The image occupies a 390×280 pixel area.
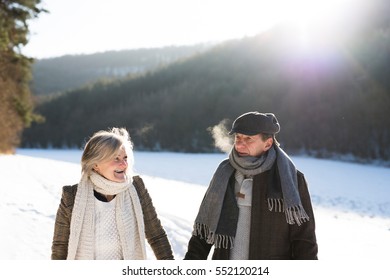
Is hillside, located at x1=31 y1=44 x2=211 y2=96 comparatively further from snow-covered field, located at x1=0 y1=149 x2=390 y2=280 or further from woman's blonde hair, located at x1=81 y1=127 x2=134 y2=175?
woman's blonde hair, located at x1=81 y1=127 x2=134 y2=175

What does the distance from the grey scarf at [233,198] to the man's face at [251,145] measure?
1.4 inches

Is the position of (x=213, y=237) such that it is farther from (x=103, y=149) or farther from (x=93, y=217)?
(x=103, y=149)

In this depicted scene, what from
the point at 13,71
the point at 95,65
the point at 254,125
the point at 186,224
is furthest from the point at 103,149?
the point at 95,65

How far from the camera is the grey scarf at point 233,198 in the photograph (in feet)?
8.21

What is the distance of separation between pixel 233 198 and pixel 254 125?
18.0 inches

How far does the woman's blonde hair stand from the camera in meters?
2.51

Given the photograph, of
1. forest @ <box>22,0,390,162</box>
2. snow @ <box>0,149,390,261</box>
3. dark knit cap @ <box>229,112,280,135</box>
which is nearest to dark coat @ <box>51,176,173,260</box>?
dark knit cap @ <box>229,112,280,135</box>

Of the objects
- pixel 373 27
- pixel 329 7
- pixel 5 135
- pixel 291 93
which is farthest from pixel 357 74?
pixel 5 135

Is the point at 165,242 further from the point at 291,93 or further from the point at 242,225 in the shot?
the point at 291,93

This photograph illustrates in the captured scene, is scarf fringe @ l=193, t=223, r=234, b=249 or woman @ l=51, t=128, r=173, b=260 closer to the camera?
woman @ l=51, t=128, r=173, b=260

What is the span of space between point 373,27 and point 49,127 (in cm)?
5724

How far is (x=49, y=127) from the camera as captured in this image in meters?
80.8

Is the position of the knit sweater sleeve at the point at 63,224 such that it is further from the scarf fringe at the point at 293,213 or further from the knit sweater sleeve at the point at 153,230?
the scarf fringe at the point at 293,213

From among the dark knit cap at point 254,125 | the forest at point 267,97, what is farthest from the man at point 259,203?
the forest at point 267,97
